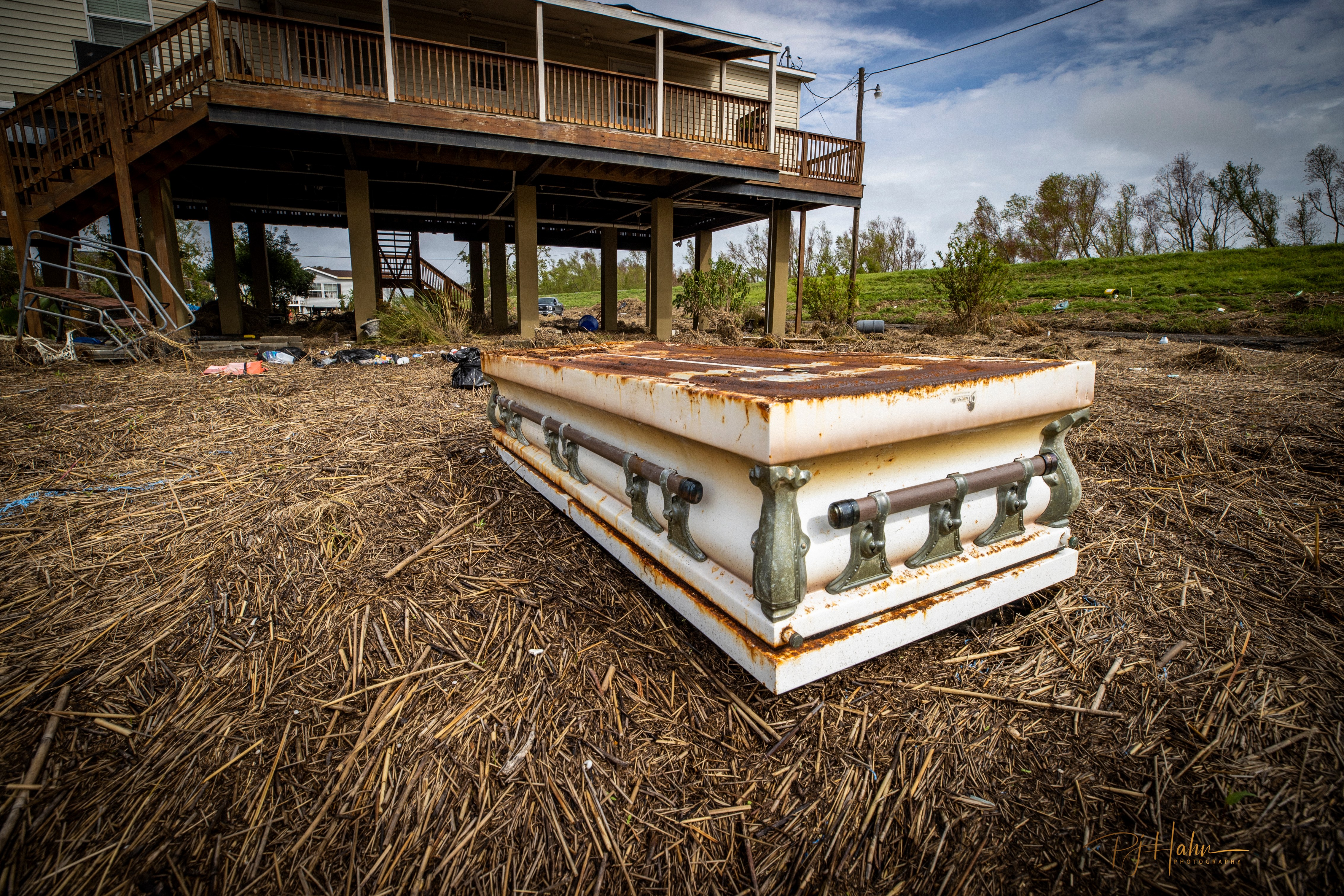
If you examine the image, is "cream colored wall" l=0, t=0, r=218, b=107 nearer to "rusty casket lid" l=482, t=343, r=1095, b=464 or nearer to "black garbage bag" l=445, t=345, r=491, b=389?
"black garbage bag" l=445, t=345, r=491, b=389

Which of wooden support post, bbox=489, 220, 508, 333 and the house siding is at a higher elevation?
the house siding

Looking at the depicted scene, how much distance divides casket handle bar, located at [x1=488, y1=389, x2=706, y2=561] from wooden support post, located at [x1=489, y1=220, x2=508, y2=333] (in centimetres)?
1306

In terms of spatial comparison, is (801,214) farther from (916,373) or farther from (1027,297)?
(916,373)

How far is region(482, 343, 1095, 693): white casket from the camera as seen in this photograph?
1.12 meters

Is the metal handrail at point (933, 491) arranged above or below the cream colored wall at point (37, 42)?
below

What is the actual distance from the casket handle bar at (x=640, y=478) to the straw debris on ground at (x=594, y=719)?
0.30m

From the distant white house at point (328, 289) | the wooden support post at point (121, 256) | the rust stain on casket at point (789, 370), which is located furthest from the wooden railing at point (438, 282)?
the distant white house at point (328, 289)

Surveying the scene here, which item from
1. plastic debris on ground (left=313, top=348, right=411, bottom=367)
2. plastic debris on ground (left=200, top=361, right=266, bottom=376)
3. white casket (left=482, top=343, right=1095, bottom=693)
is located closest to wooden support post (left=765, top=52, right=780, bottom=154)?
plastic debris on ground (left=313, top=348, right=411, bottom=367)

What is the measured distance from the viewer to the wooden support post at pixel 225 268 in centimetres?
1110

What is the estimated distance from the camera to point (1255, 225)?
29906 mm

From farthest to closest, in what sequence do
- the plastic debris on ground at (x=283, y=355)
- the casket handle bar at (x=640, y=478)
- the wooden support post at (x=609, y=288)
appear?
the wooden support post at (x=609, y=288) < the plastic debris on ground at (x=283, y=355) < the casket handle bar at (x=640, y=478)

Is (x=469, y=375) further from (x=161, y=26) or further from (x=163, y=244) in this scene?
(x=161, y=26)

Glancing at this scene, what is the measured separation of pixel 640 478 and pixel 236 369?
569cm

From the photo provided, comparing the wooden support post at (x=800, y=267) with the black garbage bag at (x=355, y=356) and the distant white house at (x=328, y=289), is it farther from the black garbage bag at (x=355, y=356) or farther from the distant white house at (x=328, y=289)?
the distant white house at (x=328, y=289)
